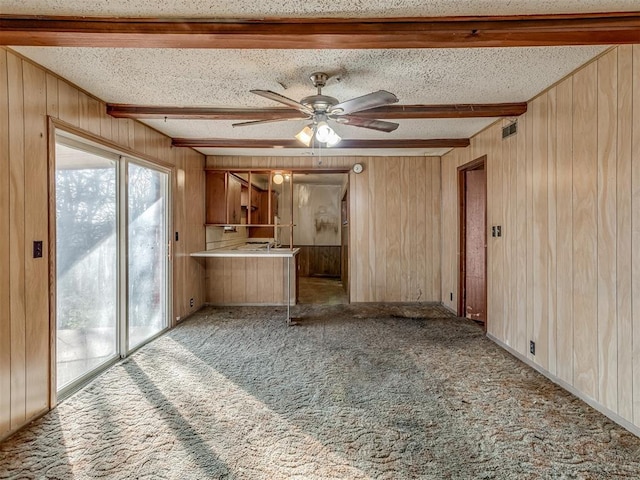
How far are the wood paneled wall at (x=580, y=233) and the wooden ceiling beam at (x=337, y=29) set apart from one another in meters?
0.49

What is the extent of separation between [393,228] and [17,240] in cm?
450

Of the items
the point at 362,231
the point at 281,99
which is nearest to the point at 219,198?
the point at 362,231

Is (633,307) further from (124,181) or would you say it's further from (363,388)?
(124,181)

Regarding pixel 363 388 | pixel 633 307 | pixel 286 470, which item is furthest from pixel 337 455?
pixel 633 307

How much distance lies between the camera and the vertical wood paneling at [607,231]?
2.14 meters

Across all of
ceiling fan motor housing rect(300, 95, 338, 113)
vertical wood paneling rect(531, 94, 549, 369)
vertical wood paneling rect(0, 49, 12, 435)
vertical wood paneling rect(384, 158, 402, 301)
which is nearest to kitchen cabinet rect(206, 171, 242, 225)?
vertical wood paneling rect(384, 158, 402, 301)

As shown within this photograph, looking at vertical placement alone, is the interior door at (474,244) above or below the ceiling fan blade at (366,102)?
below

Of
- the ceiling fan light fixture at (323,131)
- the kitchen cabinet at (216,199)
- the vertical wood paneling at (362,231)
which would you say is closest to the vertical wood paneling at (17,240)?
the ceiling fan light fixture at (323,131)

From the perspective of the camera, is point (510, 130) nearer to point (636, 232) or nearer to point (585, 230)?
point (585, 230)

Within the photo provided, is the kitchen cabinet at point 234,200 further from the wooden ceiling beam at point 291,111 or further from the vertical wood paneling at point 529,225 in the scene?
the vertical wood paneling at point 529,225

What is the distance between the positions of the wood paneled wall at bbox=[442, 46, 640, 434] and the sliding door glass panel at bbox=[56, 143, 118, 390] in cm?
390

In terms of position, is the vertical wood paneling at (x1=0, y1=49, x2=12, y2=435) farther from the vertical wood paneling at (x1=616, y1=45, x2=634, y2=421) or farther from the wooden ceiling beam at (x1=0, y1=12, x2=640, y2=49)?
the vertical wood paneling at (x1=616, y1=45, x2=634, y2=421)

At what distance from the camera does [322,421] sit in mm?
2168

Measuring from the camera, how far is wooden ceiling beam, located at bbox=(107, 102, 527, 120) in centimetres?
310
